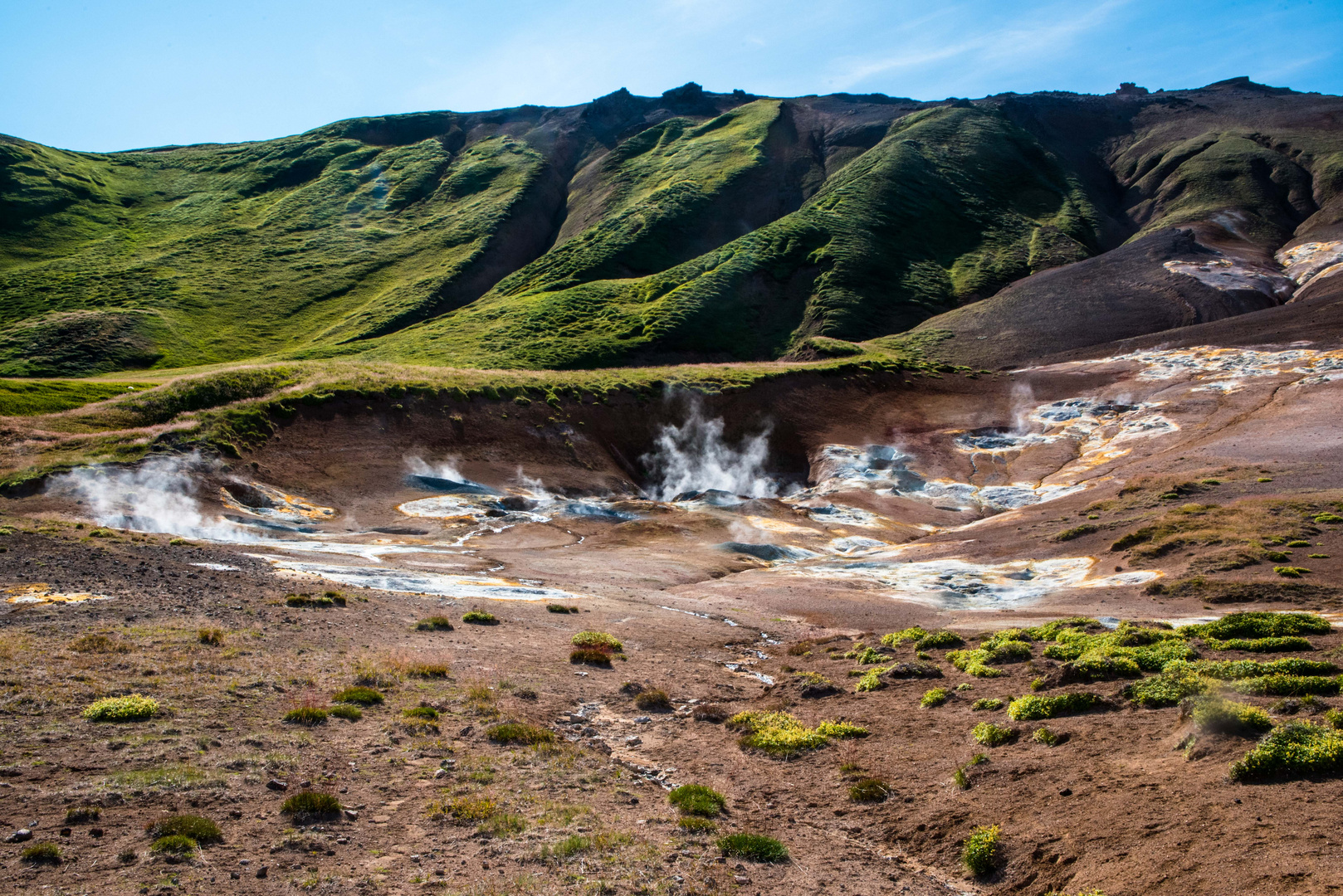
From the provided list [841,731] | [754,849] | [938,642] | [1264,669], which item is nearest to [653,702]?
[841,731]

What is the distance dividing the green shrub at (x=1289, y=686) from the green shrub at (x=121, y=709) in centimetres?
→ 1863

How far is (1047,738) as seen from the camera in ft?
45.8

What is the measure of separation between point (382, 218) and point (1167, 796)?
175 metres

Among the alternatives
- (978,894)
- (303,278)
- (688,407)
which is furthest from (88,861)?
(303,278)

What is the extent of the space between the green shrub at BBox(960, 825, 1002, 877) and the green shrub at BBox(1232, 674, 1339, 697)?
5.73m

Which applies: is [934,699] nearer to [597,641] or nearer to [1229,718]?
[1229,718]

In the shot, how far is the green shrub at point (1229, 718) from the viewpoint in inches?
459

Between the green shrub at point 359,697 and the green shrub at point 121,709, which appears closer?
the green shrub at point 121,709

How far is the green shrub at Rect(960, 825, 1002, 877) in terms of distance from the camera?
35.4 ft

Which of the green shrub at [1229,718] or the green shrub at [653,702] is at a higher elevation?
the green shrub at [1229,718]

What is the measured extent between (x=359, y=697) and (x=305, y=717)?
1588mm

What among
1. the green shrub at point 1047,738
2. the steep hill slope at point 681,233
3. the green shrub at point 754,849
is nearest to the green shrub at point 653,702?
the green shrub at point 754,849

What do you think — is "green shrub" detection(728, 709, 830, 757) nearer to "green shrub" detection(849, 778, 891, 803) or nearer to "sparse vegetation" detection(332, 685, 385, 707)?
"green shrub" detection(849, 778, 891, 803)

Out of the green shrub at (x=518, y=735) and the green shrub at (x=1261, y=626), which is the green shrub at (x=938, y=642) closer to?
the green shrub at (x=1261, y=626)
